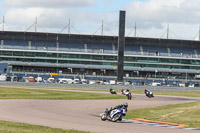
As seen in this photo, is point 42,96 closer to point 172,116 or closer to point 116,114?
point 172,116

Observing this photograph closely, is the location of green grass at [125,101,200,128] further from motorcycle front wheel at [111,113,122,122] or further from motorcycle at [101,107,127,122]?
motorcycle front wheel at [111,113,122,122]

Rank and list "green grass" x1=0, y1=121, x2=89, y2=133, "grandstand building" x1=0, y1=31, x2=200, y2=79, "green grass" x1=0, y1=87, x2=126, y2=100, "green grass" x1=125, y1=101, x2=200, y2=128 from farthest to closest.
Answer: "grandstand building" x1=0, y1=31, x2=200, y2=79, "green grass" x1=0, y1=87, x2=126, y2=100, "green grass" x1=125, y1=101, x2=200, y2=128, "green grass" x1=0, y1=121, x2=89, y2=133

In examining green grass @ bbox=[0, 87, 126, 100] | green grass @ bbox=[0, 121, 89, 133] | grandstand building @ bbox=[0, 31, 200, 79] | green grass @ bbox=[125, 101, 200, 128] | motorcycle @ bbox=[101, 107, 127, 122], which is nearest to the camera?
green grass @ bbox=[0, 121, 89, 133]

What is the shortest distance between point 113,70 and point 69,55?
16.3m

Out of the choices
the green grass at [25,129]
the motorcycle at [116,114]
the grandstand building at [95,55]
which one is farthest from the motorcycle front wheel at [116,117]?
the grandstand building at [95,55]

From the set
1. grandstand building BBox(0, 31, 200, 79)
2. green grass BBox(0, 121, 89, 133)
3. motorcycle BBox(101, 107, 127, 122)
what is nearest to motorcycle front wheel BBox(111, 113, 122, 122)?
motorcycle BBox(101, 107, 127, 122)

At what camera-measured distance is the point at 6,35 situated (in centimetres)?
13475

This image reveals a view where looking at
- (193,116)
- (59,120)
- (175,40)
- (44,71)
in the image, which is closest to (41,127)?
(59,120)

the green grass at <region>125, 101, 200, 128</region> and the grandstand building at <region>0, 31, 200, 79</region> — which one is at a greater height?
the grandstand building at <region>0, 31, 200, 79</region>

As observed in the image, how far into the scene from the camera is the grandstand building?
13175cm

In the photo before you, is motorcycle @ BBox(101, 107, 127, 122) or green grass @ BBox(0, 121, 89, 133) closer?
green grass @ BBox(0, 121, 89, 133)

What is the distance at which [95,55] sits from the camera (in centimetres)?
13300

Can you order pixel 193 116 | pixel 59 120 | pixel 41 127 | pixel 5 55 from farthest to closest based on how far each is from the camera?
pixel 5 55 < pixel 193 116 < pixel 59 120 < pixel 41 127

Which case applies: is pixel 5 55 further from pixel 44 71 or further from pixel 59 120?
pixel 59 120
